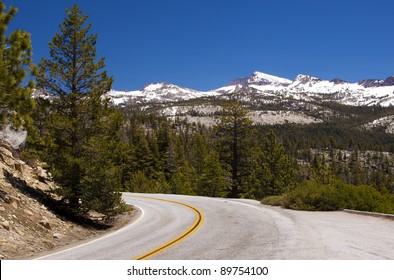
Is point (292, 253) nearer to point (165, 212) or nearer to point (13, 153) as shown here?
point (165, 212)

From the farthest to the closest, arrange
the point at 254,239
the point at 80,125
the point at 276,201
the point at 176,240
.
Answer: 1. the point at 276,201
2. the point at 80,125
3. the point at 176,240
4. the point at 254,239

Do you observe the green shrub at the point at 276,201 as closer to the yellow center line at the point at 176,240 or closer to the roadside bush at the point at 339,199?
the roadside bush at the point at 339,199

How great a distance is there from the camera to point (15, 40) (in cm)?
1166

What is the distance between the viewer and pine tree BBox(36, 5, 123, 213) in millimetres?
16328

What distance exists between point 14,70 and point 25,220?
5.73m

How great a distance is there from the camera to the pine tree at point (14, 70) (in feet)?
36.9

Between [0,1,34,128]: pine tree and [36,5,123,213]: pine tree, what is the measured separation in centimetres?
416

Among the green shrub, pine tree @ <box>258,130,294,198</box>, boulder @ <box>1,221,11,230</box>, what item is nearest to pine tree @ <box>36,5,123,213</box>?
boulder @ <box>1,221,11,230</box>

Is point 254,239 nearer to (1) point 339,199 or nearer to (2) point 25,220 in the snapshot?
(2) point 25,220

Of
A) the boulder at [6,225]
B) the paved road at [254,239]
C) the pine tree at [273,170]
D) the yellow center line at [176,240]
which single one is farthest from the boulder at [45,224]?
the pine tree at [273,170]

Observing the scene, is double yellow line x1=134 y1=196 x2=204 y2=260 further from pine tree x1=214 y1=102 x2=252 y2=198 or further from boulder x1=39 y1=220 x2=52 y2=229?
pine tree x1=214 y1=102 x2=252 y2=198

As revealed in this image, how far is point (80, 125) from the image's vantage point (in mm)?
17156

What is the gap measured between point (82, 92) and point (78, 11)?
13.5ft

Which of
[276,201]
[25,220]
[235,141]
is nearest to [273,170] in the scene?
[235,141]
